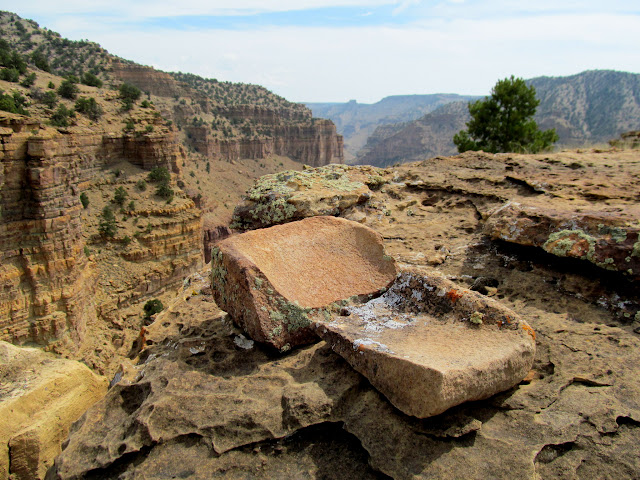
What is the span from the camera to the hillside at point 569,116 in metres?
81.1

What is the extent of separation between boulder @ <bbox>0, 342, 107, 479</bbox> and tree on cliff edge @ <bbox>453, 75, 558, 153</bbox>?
17.1 metres

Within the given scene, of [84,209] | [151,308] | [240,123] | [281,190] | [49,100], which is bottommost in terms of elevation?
[151,308]

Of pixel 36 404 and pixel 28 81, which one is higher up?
pixel 28 81

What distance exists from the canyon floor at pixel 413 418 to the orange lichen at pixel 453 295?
0.67 m

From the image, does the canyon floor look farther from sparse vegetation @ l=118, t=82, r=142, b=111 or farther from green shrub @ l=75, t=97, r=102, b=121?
sparse vegetation @ l=118, t=82, r=142, b=111

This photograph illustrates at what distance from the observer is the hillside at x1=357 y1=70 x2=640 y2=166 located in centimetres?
8112

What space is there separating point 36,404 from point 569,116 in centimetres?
10509

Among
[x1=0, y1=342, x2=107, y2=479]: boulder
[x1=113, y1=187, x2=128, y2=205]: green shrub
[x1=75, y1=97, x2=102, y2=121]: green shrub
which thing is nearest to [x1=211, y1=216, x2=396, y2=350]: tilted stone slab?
[x1=0, y1=342, x2=107, y2=479]: boulder

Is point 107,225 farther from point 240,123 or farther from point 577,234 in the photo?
point 240,123

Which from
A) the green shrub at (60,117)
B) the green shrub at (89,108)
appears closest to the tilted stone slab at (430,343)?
the green shrub at (60,117)

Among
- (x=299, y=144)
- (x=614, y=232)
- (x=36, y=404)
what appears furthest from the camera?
(x=299, y=144)

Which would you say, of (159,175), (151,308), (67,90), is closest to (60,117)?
(67,90)

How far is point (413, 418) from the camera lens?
2.51 m

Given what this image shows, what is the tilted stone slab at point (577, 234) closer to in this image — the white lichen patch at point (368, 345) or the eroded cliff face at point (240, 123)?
the white lichen patch at point (368, 345)
